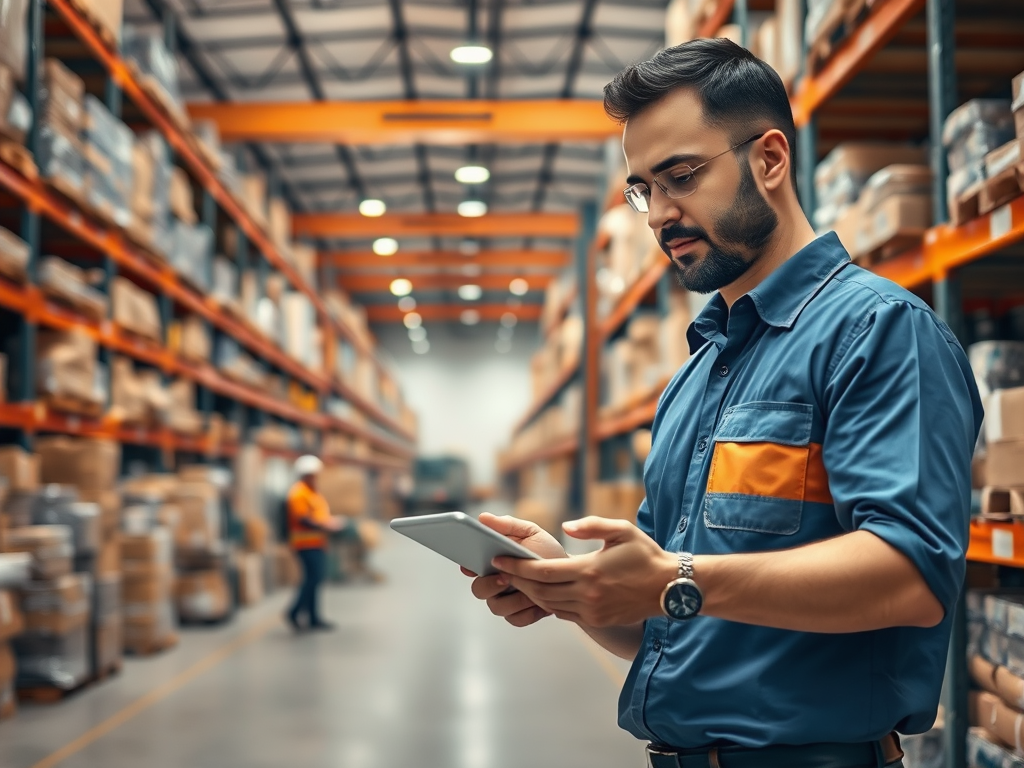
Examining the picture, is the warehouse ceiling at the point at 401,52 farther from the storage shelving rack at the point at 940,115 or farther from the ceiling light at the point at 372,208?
the storage shelving rack at the point at 940,115

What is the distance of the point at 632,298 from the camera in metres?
9.68

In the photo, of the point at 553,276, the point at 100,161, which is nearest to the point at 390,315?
the point at 553,276

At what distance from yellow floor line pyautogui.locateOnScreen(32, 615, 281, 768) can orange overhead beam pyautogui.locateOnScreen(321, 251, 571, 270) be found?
1279 centimetres

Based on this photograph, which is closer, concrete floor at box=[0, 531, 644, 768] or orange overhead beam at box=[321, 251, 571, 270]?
concrete floor at box=[0, 531, 644, 768]

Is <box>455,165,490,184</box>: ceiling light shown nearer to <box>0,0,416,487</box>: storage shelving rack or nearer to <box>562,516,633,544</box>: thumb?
<box>0,0,416,487</box>: storage shelving rack

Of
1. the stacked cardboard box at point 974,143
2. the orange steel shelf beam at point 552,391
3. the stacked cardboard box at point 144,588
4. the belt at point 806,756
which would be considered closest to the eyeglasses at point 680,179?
the belt at point 806,756

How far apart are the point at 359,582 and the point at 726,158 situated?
1239cm

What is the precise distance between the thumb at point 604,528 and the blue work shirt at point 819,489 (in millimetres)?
271

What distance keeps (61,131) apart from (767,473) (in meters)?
6.10

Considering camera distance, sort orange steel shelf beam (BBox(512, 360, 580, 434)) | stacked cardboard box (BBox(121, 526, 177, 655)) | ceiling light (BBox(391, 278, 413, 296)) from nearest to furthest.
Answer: stacked cardboard box (BBox(121, 526, 177, 655)), orange steel shelf beam (BBox(512, 360, 580, 434)), ceiling light (BBox(391, 278, 413, 296))

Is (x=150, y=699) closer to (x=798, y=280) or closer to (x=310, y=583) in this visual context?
(x=310, y=583)

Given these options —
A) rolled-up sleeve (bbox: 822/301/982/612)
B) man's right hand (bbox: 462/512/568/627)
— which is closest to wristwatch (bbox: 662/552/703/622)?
rolled-up sleeve (bbox: 822/301/982/612)

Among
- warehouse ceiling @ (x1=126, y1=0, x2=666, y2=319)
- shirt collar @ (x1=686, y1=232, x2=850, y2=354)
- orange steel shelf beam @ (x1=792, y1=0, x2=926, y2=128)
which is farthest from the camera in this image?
warehouse ceiling @ (x1=126, y1=0, x2=666, y2=319)

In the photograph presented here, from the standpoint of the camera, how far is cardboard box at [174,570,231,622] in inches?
356
